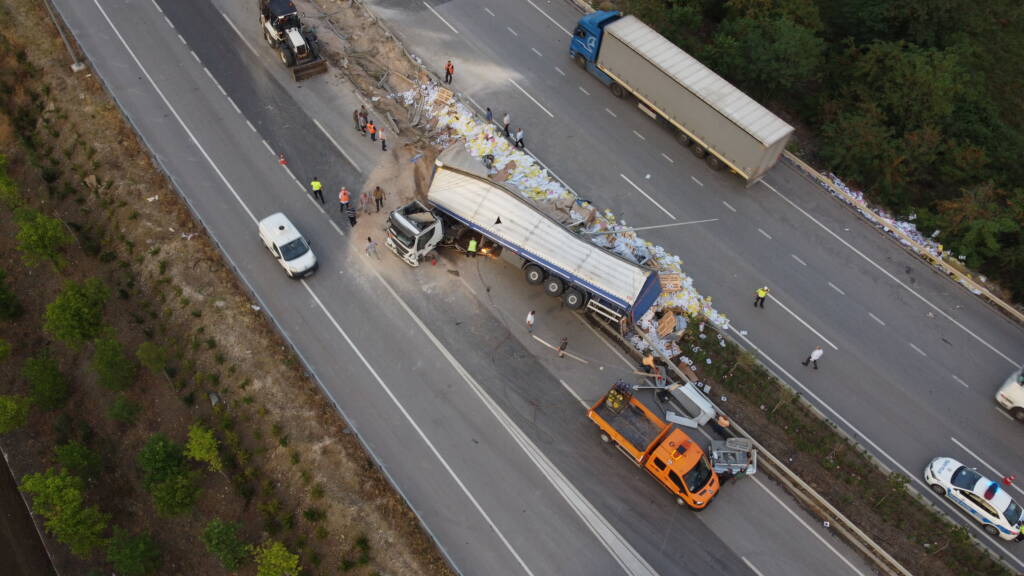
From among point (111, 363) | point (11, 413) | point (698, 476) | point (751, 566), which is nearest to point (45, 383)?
point (11, 413)

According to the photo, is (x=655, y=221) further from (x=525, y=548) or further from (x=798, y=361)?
(x=525, y=548)

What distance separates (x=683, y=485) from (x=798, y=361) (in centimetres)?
887

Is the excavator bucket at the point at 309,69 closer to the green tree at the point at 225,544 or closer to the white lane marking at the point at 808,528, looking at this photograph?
the green tree at the point at 225,544

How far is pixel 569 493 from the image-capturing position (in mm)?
24391

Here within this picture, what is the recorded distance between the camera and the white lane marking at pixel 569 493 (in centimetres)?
2328

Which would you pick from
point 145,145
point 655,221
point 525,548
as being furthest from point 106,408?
point 655,221

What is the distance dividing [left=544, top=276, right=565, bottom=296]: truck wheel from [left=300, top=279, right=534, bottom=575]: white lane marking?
7.84m

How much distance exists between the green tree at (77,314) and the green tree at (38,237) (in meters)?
2.89

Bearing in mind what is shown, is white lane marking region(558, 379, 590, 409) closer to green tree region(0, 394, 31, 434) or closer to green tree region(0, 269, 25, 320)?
green tree region(0, 394, 31, 434)

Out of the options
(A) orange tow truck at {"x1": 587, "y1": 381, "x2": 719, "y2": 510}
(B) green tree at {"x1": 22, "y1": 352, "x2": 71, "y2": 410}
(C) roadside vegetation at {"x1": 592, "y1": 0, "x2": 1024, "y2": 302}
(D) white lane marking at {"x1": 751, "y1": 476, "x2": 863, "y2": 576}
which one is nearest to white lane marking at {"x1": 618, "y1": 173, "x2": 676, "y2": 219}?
(C) roadside vegetation at {"x1": 592, "y1": 0, "x2": 1024, "y2": 302}

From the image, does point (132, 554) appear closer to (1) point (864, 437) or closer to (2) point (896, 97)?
(1) point (864, 437)

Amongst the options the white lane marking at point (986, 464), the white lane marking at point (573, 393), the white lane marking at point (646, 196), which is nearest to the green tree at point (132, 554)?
the white lane marking at point (573, 393)

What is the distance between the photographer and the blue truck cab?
35.7 m

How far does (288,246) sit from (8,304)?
13.5 metres
